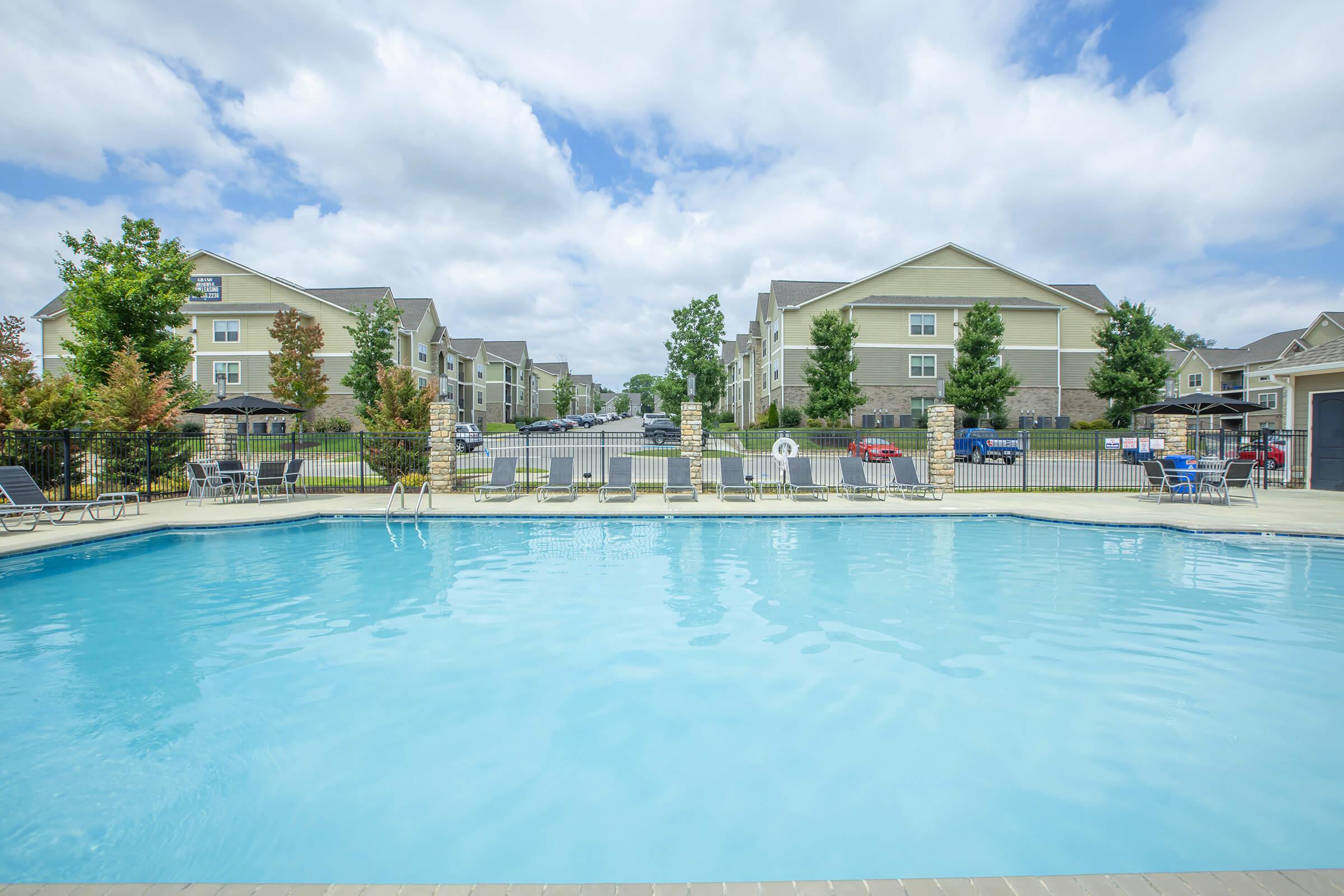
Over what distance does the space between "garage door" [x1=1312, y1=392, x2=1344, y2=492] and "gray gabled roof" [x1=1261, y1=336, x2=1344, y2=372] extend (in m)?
0.85

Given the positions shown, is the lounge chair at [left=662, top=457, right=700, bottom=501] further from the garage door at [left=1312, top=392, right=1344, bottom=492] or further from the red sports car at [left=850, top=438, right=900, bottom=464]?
the garage door at [left=1312, top=392, right=1344, bottom=492]

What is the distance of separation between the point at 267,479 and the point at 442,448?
3981 mm

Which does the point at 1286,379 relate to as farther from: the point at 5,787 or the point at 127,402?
the point at 127,402

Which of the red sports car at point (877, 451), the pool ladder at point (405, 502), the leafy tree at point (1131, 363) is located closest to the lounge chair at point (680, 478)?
the pool ladder at point (405, 502)

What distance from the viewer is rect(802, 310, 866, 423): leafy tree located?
115 ft

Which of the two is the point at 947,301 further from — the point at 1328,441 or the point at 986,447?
the point at 1328,441

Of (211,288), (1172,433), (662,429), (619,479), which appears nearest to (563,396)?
(662,429)

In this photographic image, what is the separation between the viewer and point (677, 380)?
111 feet

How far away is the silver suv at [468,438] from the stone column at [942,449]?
2258 cm

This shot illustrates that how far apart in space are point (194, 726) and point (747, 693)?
409 centimetres

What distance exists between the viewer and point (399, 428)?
61.5 ft

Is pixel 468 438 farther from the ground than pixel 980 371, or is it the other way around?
pixel 980 371

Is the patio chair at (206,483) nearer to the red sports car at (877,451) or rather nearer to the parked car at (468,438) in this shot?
the parked car at (468,438)

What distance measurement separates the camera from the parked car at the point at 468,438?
34.2 meters
